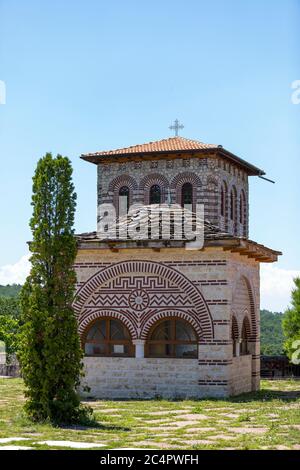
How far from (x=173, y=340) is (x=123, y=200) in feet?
35.7

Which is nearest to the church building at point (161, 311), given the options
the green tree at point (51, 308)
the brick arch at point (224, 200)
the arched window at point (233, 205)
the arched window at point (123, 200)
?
the green tree at point (51, 308)

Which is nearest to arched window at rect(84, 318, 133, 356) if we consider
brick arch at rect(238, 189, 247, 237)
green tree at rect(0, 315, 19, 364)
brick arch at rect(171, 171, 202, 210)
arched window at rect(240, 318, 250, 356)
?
arched window at rect(240, 318, 250, 356)

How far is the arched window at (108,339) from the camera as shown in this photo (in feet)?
66.1

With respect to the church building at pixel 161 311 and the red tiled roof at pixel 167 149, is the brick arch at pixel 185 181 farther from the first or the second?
the church building at pixel 161 311

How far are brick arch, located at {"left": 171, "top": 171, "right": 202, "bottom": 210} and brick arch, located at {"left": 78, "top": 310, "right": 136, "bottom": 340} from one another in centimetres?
886

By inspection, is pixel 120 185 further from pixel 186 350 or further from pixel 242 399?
pixel 242 399

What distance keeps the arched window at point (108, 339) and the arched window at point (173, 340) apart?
0.62 meters

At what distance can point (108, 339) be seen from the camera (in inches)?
799

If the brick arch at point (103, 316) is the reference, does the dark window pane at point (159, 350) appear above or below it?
below

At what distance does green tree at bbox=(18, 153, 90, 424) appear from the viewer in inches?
550

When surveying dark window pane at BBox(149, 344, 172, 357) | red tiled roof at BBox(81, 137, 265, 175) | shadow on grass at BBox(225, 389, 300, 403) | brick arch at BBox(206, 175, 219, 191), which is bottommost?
shadow on grass at BBox(225, 389, 300, 403)

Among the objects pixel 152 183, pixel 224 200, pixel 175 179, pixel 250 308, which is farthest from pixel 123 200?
pixel 250 308

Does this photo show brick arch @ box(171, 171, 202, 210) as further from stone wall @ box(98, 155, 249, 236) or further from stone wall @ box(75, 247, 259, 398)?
stone wall @ box(75, 247, 259, 398)

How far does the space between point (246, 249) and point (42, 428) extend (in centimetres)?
884
